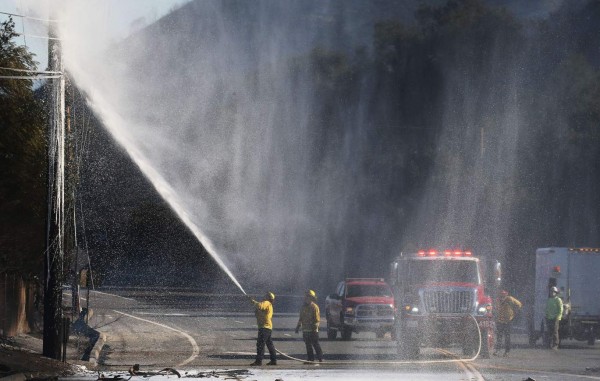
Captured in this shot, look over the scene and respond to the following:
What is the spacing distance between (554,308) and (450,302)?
4.56m

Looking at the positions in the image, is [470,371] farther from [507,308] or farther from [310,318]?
[507,308]

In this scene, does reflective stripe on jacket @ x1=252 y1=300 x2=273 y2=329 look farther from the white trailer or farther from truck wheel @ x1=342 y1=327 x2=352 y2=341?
the white trailer

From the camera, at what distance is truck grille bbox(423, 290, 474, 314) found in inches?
1124

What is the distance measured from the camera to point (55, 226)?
22328 millimetres

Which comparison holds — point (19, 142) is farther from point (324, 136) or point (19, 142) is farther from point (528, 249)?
point (324, 136)

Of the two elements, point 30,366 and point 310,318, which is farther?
point 310,318

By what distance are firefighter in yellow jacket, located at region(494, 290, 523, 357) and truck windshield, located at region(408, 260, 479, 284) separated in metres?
1.49

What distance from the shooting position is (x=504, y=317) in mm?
30266

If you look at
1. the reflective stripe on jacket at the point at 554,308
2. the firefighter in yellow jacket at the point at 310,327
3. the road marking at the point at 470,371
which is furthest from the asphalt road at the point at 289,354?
the reflective stripe on jacket at the point at 554,308

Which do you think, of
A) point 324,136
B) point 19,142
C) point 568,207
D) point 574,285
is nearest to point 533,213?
point 568,207

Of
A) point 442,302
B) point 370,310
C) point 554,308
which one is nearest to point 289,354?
point 442,302

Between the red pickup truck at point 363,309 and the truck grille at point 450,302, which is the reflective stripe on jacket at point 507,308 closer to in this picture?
the truck grille at point 450,302

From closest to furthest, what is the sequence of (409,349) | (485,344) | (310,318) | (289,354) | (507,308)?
(310,318) < (409,349) < (485,344) < (289,354) < (507,308)

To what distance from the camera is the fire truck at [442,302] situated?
92.2ft
